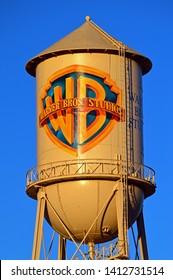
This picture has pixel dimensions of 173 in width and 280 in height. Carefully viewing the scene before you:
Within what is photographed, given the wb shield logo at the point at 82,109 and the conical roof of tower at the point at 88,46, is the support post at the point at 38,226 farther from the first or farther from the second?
the conical roof of tower at the point at 88,46

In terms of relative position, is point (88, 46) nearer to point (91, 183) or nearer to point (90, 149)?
point (90, 149)

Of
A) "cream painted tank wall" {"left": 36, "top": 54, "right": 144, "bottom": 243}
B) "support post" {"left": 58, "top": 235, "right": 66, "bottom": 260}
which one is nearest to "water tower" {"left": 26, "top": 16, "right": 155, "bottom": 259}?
"cream painted tank wall" {"left": 36, "top": 54, "right": 144, "bottom": 243}

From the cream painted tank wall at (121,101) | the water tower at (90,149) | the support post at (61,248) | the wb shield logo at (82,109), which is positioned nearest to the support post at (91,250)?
the water tower at (90,149)

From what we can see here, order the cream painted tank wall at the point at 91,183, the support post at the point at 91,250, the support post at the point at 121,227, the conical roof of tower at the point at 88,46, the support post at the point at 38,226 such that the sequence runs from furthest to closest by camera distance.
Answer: the conical roof of tower at the point at 88,46, the support post at the point at 91,250, the support post at the point at 38,226, the cream painted tank wall at the point at 91,183, the support post at the point at 121,227

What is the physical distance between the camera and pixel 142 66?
5028 cm

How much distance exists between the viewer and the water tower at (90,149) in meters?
46.7

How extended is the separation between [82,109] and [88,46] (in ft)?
10.1

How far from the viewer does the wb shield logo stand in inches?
1845

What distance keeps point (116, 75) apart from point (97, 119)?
7.90 ft

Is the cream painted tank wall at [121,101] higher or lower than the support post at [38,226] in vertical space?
higher

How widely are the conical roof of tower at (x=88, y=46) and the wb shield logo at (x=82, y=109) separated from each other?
1034mm

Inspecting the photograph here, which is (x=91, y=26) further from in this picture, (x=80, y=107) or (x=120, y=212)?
(x=120, y=212)
